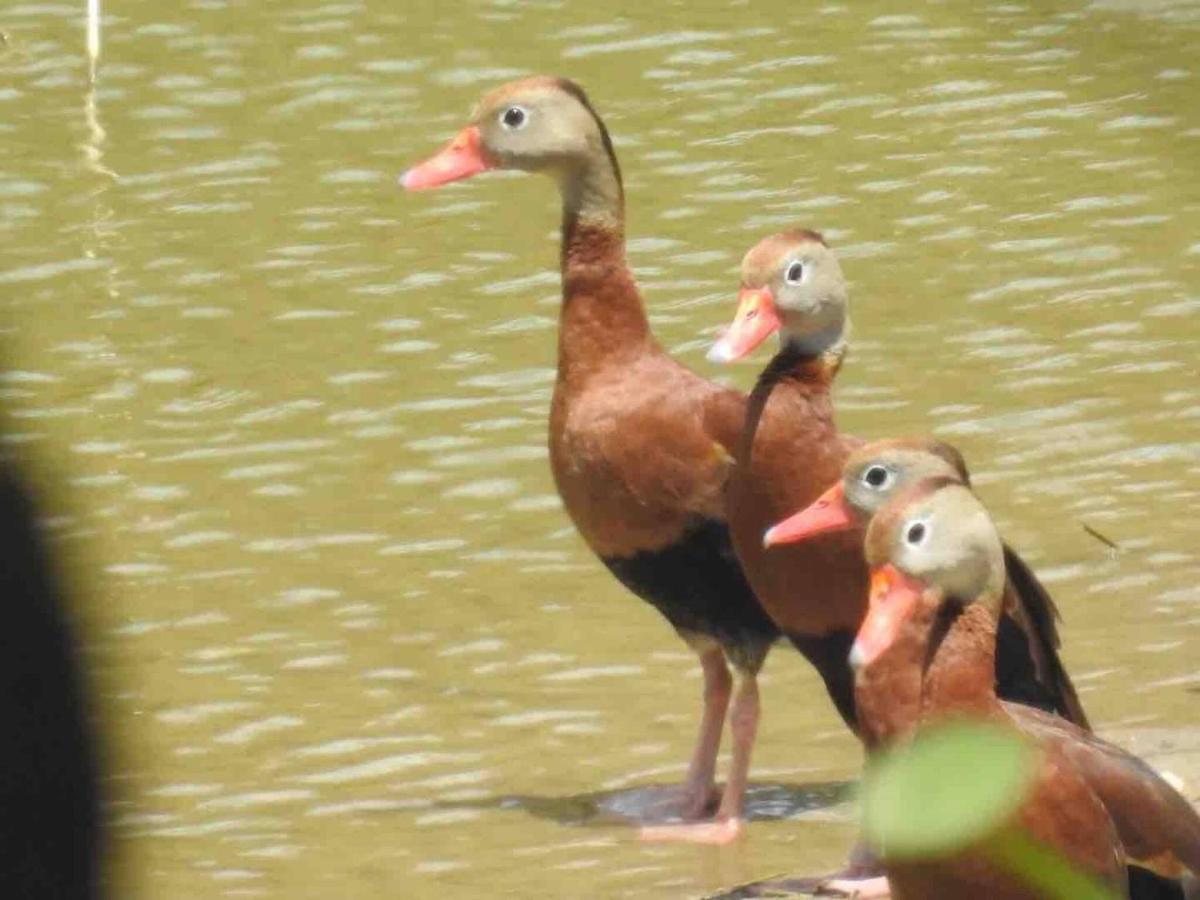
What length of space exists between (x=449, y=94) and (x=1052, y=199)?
8.45 feet

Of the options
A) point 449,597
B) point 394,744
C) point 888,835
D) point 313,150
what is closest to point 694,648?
point 394,744

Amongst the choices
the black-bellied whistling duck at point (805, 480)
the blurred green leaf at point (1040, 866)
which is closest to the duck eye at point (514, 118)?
the black-bellied whistling duck at point (805, 480)

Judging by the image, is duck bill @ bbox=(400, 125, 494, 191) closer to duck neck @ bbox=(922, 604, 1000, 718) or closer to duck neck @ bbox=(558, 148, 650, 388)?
duck neck @ bbox=(558, 148, 650, 388)

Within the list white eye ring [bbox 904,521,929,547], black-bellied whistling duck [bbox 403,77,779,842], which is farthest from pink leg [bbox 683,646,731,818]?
white eye ring [bbox 904,521,929,547]

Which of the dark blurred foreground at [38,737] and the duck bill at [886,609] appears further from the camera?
the duck bill at [886,609]

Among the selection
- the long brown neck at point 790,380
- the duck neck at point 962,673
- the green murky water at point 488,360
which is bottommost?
the green murky water at point 488,360

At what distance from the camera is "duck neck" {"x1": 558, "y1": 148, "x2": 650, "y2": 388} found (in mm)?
5734

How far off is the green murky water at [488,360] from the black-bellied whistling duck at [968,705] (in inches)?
47.5

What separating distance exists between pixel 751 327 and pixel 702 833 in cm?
104

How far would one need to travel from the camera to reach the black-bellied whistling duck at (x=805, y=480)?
488 cm

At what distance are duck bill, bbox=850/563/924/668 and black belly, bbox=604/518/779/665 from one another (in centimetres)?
127

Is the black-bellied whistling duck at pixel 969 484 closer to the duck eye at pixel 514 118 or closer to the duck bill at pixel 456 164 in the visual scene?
the duck eye at pixel 514 118

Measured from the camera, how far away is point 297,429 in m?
8.01

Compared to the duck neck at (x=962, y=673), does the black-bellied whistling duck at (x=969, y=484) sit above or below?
below
